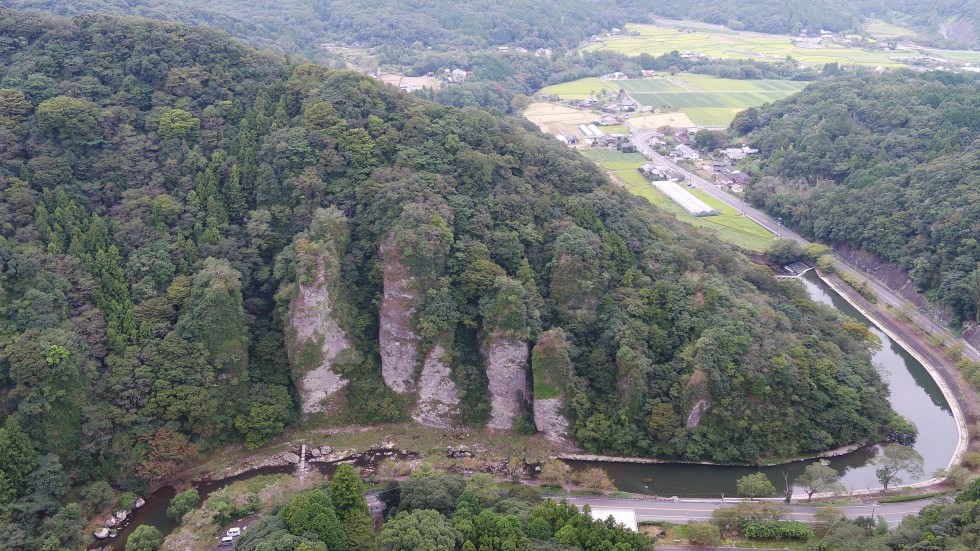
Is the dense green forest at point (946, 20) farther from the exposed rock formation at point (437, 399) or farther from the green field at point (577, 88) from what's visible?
the exposed rock formation at point (437, 399)

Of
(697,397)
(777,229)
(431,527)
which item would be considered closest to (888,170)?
(777,229)

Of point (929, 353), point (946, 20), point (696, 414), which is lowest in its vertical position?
point (696, 414)

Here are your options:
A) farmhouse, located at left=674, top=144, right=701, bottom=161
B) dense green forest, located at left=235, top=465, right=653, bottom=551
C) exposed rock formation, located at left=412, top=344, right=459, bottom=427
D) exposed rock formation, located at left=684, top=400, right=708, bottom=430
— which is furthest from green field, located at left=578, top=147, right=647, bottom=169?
dense green forest, located at left=235, top=465, right=653, bottom=551

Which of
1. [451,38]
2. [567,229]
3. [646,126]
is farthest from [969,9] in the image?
[567,229]

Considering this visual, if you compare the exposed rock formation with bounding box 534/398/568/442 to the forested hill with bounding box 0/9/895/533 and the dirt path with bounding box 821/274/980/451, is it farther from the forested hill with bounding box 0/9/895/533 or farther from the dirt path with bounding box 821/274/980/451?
the dirt path with bounding box 821/274/980/451

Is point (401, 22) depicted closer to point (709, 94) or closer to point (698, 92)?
point (698, 92)

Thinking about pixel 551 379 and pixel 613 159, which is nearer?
pixel 551 379
